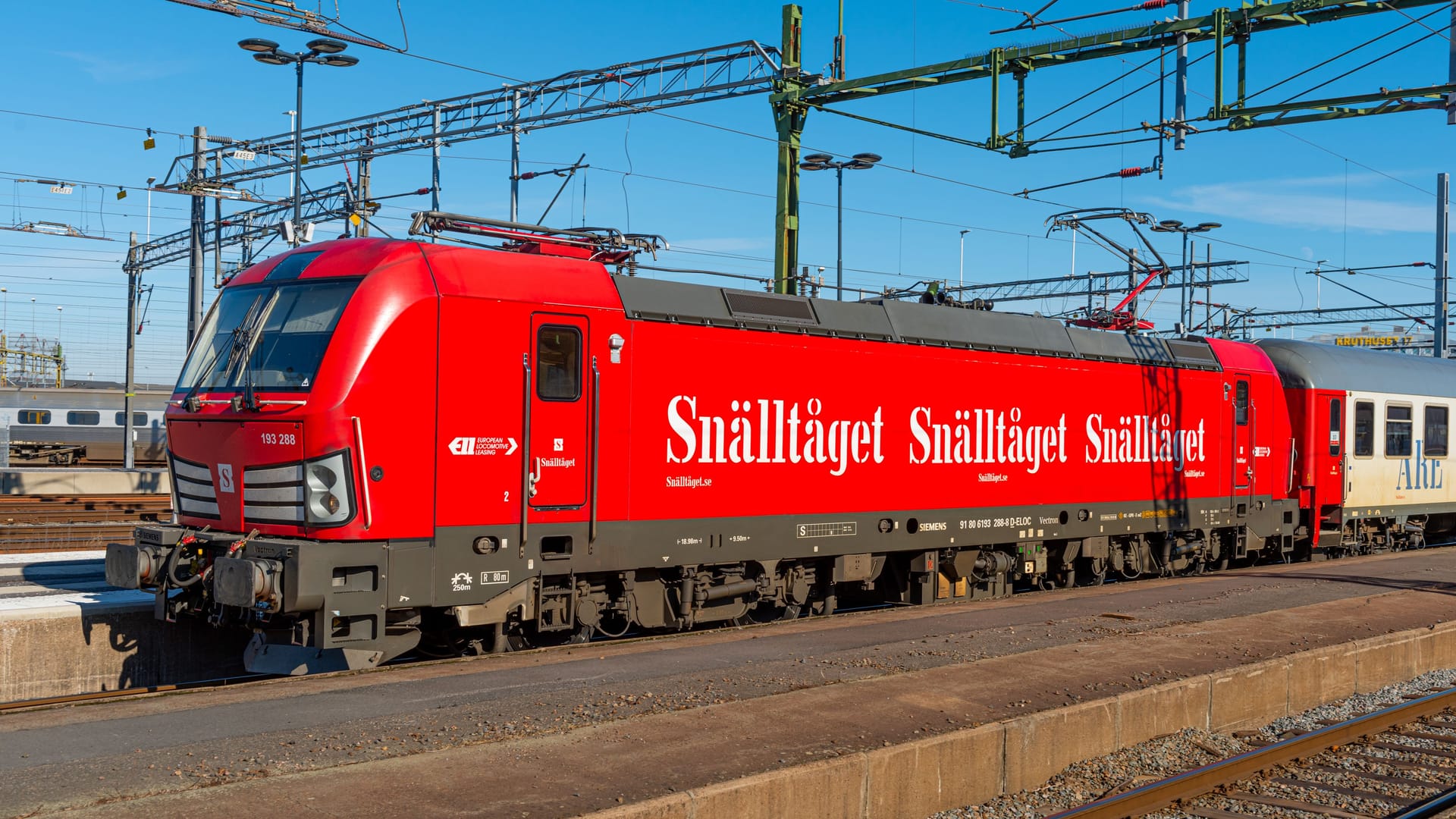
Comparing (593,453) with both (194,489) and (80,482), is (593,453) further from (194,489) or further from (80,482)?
(80,482)

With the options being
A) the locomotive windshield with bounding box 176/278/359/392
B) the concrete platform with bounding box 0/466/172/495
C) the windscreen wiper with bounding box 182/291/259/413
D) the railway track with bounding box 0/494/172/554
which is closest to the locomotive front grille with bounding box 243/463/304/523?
the locomotive windshield with bounding box 176/278/359/392

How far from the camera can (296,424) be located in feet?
33.3

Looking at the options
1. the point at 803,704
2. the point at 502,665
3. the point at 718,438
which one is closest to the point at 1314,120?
the point at 718,438

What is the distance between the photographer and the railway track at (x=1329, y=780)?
27.0 ft

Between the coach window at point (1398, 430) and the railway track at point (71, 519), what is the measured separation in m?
22.6

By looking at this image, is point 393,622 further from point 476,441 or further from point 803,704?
point 803,704

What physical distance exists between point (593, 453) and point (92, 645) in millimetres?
5284

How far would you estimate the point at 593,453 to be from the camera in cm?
1173

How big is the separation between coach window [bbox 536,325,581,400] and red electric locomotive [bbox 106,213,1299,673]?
30 mm

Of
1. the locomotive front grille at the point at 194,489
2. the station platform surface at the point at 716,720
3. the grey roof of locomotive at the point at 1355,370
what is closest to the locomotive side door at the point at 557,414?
the station platform surface at the point at 716,720

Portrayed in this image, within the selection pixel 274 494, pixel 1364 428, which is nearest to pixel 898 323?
pixel 274 494

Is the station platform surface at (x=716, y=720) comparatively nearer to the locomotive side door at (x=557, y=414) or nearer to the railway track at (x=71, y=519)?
the locomotive side door at (x=557, y=414)

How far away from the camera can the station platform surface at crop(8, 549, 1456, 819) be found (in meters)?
6.88

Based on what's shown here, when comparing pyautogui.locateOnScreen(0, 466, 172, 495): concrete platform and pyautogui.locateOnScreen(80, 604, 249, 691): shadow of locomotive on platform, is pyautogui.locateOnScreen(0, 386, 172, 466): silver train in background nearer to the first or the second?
pyautogui.locateOnScreen(0, 466, 172, 495): concrete platform
